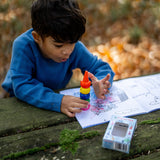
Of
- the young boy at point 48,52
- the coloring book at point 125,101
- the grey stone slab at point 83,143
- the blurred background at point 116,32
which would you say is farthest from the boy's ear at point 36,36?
the blurred background at point 116,32

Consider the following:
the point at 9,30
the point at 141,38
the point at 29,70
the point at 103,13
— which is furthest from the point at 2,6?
the point at 29,70

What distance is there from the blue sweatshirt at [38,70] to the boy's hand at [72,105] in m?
0.03

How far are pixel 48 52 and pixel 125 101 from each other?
20.1 inches

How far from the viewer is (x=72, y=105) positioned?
100 centimetres

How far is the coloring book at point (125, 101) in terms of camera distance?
98 centimetres

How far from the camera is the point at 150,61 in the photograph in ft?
8.54

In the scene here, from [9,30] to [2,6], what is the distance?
42 cm

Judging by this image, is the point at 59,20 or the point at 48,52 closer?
the point at 59,20

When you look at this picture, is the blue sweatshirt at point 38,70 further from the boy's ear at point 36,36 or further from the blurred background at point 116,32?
the blurred background at point 116,32

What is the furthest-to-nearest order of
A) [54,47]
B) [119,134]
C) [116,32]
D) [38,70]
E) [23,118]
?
1. [116,32]
2. [38,70]
3. [54,47]
4. [23,118]
5. [119,134]

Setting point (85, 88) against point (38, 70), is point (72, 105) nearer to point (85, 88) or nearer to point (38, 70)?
point (85, 88)

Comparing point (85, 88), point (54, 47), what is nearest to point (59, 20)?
point (54, 47)

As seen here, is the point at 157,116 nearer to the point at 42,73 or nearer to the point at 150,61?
the point at 42,73

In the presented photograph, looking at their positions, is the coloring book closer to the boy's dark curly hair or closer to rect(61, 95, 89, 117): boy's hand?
rect(61, 95, 89, 117): boy's hand
